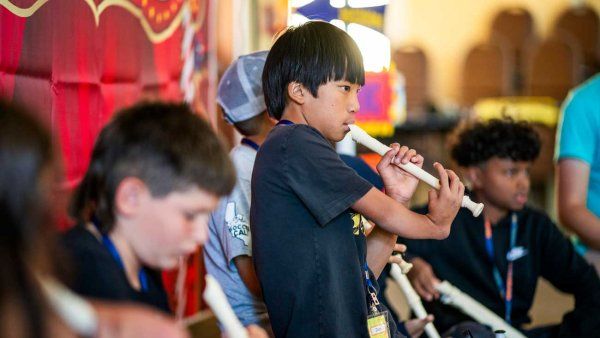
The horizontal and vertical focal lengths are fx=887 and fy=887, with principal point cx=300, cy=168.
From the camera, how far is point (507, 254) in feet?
10.6

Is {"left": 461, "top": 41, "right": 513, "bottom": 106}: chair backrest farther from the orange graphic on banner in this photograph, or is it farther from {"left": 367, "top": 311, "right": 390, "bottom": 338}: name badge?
{"left": 367, "top": 311, "right": 390, "bottom": 338}: name badge

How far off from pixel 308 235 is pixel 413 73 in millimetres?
7596

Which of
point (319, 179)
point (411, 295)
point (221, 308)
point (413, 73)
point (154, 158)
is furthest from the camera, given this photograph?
point (413, 73)

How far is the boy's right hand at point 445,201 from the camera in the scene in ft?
7.22

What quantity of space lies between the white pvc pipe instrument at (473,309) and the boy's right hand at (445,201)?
822mm

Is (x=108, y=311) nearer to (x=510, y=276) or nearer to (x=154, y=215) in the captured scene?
(x=154, y=215)

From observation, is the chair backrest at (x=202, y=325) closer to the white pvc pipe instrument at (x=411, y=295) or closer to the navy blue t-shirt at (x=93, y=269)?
the white pvc pipe instrument at (x=411, y=295)

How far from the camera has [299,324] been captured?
212 centimetres

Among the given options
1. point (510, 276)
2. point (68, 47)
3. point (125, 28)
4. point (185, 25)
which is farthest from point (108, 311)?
point (185, 25)

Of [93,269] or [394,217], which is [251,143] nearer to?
[394,217]

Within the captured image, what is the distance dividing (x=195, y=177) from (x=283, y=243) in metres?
0.64

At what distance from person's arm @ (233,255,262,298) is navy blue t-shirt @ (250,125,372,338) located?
1.11 ft

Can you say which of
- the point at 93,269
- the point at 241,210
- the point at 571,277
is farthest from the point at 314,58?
the point at 571,277

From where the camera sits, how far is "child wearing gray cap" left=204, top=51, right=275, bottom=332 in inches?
98.2
